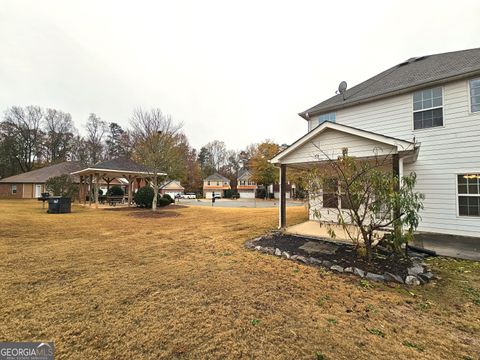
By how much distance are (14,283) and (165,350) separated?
3583mm

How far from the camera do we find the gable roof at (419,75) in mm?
7125

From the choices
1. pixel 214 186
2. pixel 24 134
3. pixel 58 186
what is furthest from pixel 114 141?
pixel 58 186

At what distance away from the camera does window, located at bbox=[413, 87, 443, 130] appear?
7492 mm

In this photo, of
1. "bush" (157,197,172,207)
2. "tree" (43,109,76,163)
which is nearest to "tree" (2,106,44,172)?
"tree" (43,109,76,163)

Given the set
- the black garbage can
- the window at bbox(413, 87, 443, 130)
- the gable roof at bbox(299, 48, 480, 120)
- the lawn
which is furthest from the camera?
the black garbage can

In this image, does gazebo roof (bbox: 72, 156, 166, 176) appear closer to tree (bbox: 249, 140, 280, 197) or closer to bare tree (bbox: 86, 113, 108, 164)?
tree (bbox: 249, 140, 280, 197)

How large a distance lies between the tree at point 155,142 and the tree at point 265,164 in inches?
852

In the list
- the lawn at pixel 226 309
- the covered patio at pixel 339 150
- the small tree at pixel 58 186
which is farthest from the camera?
the small tree at pixel 58 186

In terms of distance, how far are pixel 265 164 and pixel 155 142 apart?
77.1 ft

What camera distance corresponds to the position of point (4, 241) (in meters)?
6.32

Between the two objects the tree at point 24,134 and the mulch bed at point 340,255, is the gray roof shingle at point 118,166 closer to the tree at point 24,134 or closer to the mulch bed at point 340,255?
the mulch bed at point 340,255

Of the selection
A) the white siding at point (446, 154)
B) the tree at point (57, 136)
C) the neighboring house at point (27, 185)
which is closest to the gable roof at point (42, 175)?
the neighboring house at point (27, 185)

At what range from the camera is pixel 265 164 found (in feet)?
116

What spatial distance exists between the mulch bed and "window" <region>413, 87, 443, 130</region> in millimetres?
5958
